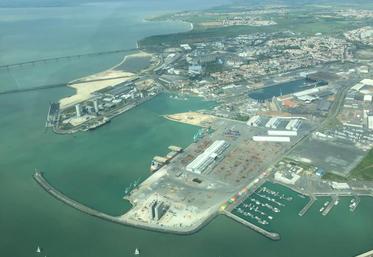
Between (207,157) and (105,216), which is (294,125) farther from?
(105,216)

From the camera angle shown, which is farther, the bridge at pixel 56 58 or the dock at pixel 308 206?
the bridge at pixel 56 58

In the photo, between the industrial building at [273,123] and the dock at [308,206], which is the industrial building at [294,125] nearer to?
the industrial building at [273,123]

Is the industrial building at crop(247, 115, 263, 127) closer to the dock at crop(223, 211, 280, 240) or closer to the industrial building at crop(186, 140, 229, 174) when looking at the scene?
the industrial building at crop(186, 140, 229, 174)

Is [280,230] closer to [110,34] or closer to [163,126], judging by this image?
[163,126]

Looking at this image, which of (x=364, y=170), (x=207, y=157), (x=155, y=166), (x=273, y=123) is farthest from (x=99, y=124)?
(x=364, y=170)

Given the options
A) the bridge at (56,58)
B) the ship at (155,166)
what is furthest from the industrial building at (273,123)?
the bridge at (56,58)
